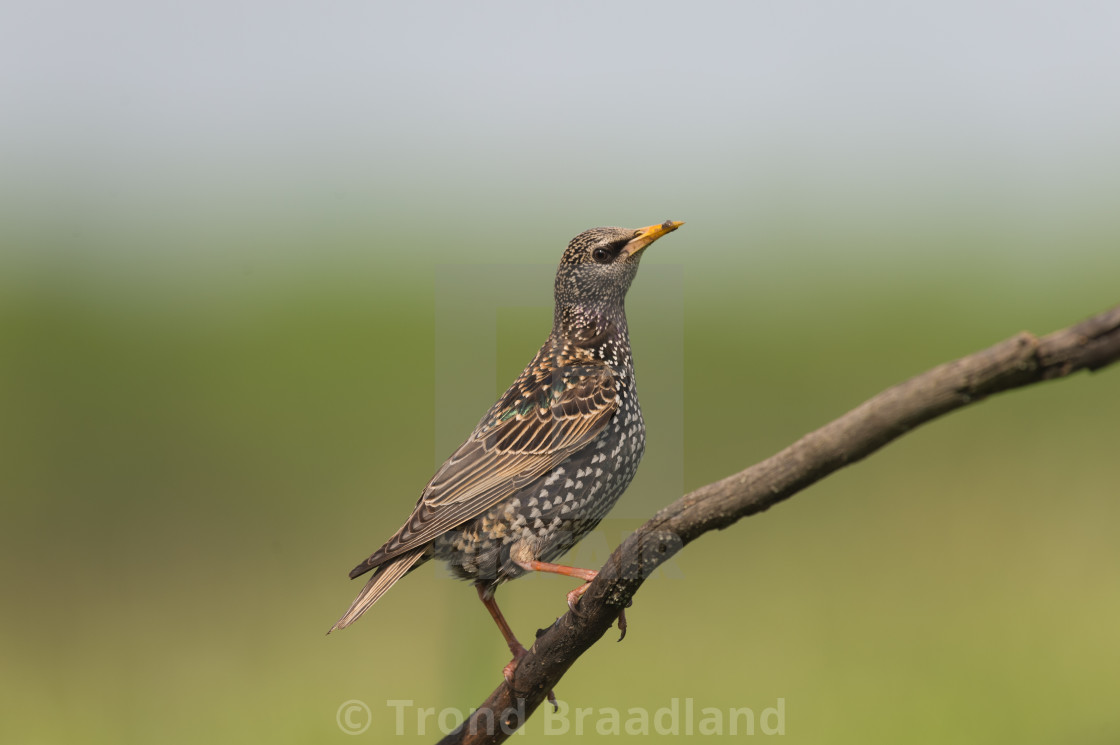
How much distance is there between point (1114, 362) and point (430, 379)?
1267cm

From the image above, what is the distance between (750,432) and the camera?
14.7m

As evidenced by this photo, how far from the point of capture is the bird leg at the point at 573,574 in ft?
15.3

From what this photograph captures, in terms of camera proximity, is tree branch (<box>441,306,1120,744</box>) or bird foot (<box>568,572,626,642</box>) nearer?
tree branch (<box>441,306,1120,744</box>)

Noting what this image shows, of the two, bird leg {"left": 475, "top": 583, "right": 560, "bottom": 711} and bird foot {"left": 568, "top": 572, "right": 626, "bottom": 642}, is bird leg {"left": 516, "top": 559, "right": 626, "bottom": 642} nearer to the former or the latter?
bird foot {"left": 568, "top": 572, "right": 626, "bottom": 642}

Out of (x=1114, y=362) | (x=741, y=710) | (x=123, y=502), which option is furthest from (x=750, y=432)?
(x=1114, y=362)

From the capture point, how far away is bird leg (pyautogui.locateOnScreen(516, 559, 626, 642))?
4.67 metres

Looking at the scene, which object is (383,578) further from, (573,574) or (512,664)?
(573,574)

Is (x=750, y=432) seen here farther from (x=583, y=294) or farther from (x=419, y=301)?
(x=583, y=294)
